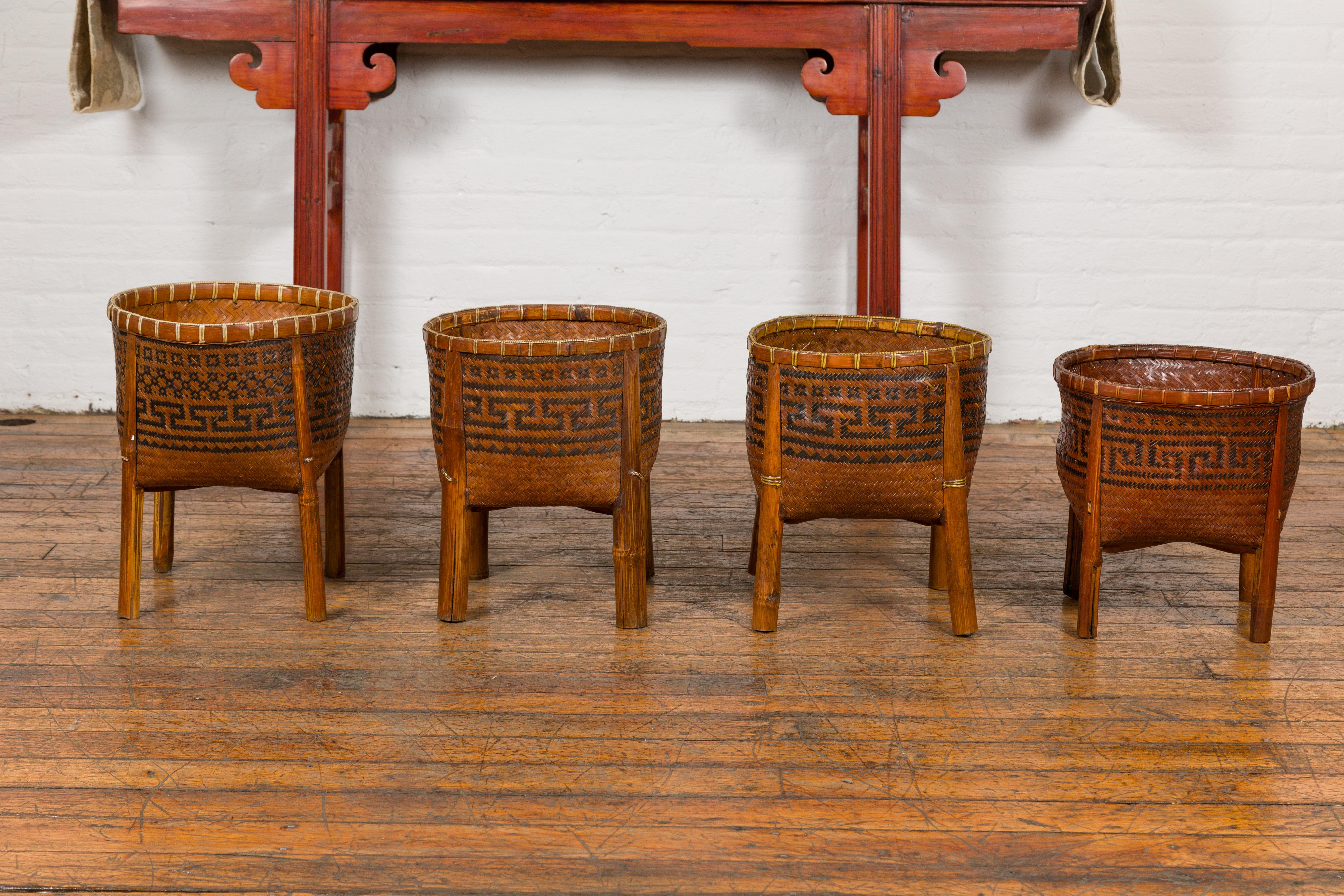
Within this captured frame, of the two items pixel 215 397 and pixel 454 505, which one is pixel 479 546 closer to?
pixel 454 505

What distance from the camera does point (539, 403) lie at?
2375 millimetres

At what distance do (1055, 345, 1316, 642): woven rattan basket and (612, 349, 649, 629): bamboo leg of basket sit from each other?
2.62 feet

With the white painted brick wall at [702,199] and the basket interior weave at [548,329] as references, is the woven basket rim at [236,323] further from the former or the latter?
the white painted brick wall at [702,199]

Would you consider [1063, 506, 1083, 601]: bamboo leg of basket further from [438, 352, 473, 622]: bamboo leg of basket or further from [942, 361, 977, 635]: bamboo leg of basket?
[438, 352, 473, 622]: bamboo leg of basket

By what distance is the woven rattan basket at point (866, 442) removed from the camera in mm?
2357

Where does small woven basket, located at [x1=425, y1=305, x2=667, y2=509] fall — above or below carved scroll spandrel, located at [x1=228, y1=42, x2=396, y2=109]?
below

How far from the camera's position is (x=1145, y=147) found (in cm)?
402

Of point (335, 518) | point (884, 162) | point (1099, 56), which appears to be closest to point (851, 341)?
point (884, 162)

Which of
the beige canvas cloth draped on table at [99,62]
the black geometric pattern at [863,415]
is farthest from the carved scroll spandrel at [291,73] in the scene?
the black geometric pattern at [863,415]

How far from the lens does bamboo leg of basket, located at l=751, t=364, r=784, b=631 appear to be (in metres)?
2.41

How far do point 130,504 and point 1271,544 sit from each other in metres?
2.12

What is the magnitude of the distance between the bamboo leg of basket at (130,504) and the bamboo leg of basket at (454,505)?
58 cm

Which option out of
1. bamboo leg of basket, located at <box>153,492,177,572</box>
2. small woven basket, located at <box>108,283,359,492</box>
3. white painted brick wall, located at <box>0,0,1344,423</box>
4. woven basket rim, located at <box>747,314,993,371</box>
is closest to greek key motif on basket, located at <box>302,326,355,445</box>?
small woven basket, located at <box>108,283,359,492</box>

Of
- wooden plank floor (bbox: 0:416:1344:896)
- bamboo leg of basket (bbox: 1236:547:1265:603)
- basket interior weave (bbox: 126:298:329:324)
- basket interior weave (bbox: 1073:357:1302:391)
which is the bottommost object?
wooden plank floor (bbox: 0:416:1344:896)
